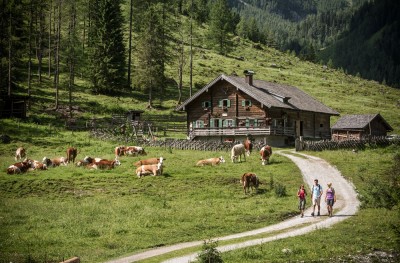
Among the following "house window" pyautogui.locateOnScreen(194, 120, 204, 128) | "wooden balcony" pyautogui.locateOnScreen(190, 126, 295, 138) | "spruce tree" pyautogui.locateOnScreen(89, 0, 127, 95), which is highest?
"spruce tree" pyautogui.locateOnScreen(89, 0, 127, 95)

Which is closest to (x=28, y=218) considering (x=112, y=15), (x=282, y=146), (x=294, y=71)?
(x=282, y=146)

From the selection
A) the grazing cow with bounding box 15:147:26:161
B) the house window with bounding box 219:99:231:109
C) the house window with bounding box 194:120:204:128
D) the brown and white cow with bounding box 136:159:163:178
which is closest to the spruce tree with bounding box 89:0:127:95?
the house window with bounding box 194:120:204:128

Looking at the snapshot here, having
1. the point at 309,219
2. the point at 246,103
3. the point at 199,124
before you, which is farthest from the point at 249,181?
the point at 199,124

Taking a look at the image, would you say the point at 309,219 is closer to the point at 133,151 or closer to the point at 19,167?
the point at 19,167

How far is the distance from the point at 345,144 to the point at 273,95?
562 inches

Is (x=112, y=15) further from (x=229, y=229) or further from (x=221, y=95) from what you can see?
(x=229, y=229)

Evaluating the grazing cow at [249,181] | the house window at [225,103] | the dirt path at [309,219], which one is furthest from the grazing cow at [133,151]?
the house window at [225,103]

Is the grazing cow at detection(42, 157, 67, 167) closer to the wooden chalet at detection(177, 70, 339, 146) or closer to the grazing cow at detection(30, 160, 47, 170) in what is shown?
the grazing cow at detection(30, 160, 47, 170)

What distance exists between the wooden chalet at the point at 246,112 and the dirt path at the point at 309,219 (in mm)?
→ 16407

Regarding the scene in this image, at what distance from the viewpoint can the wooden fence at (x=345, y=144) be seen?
4641cm

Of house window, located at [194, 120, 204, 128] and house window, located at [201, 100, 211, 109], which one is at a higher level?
house window, located at [201, 100, 211, 109]

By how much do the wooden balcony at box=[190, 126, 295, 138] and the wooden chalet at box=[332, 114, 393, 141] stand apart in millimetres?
8124

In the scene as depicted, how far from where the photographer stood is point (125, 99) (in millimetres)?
74000

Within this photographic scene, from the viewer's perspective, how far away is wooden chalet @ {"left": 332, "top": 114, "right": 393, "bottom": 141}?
58938mm
